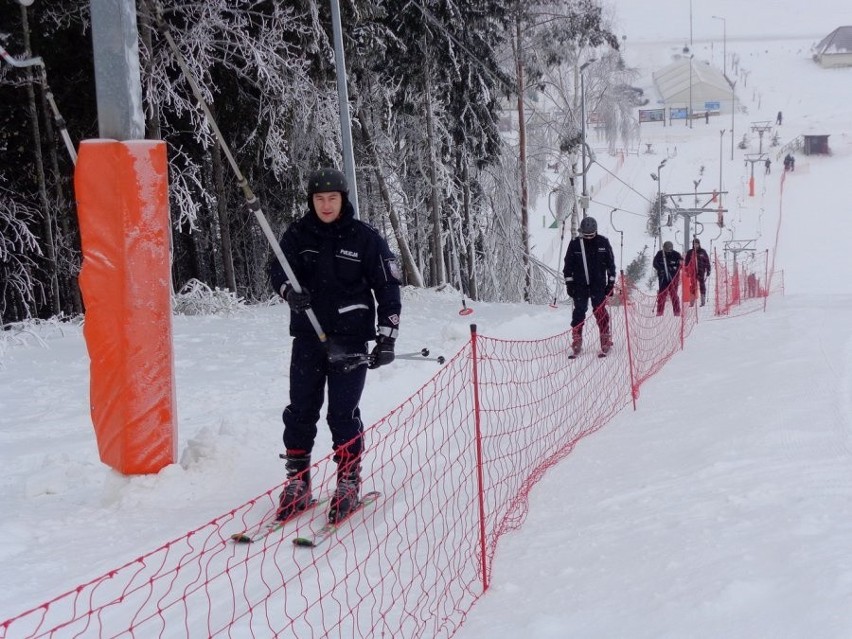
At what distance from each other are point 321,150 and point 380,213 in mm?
4171

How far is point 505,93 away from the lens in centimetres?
1859

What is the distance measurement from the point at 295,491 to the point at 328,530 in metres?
0.31

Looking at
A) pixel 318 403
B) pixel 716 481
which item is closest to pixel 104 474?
pixel 318 403

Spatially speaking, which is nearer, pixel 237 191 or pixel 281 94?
pixel 281 94

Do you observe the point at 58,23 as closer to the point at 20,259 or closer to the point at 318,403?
the point at 20,259

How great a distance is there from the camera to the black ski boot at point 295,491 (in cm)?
411

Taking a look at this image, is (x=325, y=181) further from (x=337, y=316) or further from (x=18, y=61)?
(x=18, y=61)

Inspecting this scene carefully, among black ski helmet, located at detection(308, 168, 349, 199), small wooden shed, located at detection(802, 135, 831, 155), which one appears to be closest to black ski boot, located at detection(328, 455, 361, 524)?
black ski helmet, located at detection(308, 168, 349, 199)

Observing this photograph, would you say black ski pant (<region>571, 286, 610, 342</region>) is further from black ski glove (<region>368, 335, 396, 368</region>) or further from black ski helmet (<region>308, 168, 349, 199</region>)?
black ski helmet (<region>308, 168, 349, 199</region>)

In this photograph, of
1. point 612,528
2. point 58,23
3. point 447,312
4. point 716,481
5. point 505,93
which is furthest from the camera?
point 505,93

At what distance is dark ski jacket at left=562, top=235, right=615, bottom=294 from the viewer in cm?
884

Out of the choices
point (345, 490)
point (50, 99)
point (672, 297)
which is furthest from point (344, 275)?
point (672, 297)

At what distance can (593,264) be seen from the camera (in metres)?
8.88

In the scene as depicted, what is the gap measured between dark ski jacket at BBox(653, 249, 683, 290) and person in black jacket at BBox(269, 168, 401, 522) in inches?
404
